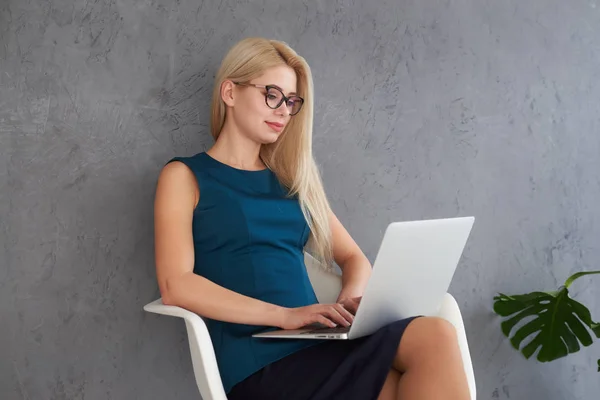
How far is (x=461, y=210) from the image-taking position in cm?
275

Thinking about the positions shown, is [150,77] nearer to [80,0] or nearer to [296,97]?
[80,0]

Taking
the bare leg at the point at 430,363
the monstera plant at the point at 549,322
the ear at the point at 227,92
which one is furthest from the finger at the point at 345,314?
the monstera plant at the point at 549,322

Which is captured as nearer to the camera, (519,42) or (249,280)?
(249,280)

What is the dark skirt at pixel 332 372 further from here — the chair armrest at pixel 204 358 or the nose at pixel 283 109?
the nose at pixel 283 109

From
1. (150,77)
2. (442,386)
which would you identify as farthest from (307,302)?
(150,77)

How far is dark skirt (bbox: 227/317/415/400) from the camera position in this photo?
5.70ft

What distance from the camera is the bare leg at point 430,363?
1.66 m

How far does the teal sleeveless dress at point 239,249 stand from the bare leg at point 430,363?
41 centimetres

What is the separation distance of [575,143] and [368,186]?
0.87 metres

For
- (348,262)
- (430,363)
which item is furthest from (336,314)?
(348,262)

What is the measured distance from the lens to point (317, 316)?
184 cm

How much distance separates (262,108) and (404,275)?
677 millimetres

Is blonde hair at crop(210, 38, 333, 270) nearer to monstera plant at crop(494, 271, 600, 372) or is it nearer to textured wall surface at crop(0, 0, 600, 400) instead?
textured wall surface at crop(0, 0, 600, 400)

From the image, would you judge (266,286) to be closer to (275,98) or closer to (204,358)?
(204,358)
